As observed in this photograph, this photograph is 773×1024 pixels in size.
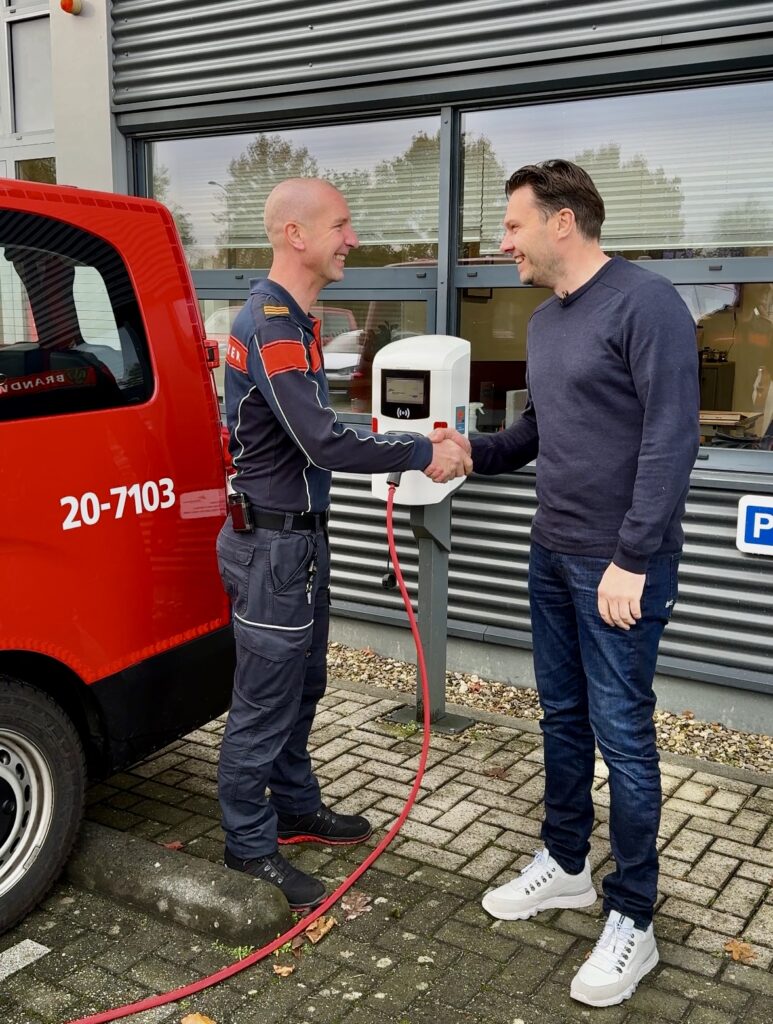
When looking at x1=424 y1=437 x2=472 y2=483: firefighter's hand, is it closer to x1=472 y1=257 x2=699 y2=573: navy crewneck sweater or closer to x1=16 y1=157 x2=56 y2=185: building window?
x1=472 y1=257 x2=699 y2=573: navy crewneck sweater

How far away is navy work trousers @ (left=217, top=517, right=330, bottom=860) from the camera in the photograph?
324 centimetres

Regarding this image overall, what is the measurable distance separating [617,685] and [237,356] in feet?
4.93

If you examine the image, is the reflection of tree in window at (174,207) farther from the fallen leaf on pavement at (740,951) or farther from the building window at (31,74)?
the fallen leaf on pavement at (740,951)

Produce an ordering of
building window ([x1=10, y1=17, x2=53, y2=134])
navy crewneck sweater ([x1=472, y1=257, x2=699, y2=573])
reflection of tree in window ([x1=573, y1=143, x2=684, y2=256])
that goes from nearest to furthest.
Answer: navy crewneck sweater ([x1=472, y1=257, x2=699, y2=573]) → reflection of tree in window ([x1=573, y1=143, x2=684, y2=256]) → building window ([x1=10, y1=17, x2=53, y2=134])

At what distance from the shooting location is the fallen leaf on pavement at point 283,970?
298 cm

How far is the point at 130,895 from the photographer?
3.31 meters

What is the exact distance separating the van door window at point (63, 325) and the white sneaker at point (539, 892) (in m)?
1.95

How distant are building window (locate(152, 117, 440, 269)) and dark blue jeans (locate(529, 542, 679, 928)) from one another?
2937 mm

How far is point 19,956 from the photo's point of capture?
10.1 ft

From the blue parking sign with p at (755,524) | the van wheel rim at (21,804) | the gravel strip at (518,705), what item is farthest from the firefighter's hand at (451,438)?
the gravel strip at (518,705)

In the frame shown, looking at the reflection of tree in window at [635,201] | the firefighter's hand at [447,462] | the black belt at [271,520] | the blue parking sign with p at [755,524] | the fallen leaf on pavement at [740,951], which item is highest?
the reflection of tree in window at [635,201]

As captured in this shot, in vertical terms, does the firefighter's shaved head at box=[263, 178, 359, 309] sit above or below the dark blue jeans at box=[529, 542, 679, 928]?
above

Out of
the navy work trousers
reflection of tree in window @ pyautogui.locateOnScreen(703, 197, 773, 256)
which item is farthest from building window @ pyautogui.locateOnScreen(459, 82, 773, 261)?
the navy work trousers

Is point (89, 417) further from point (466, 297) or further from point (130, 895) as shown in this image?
point (466, 297)
